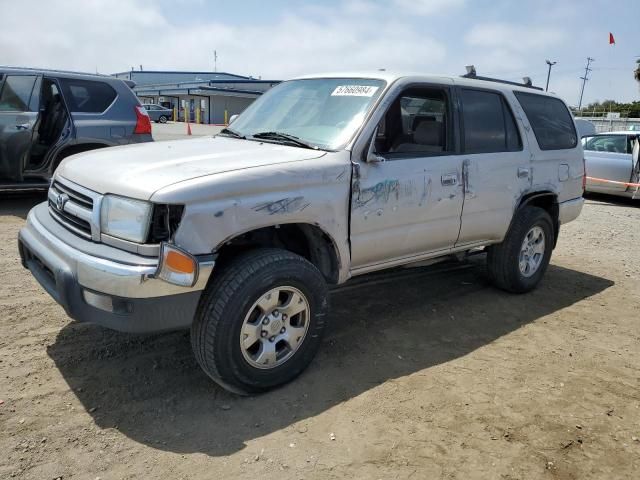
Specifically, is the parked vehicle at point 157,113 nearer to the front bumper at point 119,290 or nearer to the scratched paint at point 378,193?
the scratched paint at point 378,193

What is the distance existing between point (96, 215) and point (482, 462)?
2.44m

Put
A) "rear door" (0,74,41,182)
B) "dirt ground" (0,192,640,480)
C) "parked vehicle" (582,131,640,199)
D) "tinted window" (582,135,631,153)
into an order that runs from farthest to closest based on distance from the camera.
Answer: "tinted window" (582,135,631,153) < "parked vehicle" (582,131,640,199) < "rear door" (0,74,41,182) < "dirt ground" (0,192,640,480)

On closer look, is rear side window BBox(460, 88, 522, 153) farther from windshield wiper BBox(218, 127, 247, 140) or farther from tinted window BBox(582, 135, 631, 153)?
tinted window BBox(582, 135, 631, 153)

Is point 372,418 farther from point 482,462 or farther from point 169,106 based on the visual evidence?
point 169,106

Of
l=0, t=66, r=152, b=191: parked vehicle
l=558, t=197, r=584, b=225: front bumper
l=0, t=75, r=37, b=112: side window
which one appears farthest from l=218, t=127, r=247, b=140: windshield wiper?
l=0, t=75, r=37, b=112: side window

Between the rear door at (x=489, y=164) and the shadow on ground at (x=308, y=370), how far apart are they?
0.73m

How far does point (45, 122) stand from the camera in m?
7.39

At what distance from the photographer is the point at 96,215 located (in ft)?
9.59

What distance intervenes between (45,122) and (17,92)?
506 millimetres

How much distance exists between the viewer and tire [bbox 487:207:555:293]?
493cm

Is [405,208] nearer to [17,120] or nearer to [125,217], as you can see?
[125,217]

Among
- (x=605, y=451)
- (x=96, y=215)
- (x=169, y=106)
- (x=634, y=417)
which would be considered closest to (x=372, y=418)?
(x=605, y=451)

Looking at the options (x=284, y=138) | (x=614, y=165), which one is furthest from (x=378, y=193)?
(x=614, y=165)

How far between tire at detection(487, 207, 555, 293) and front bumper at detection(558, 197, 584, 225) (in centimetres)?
21
